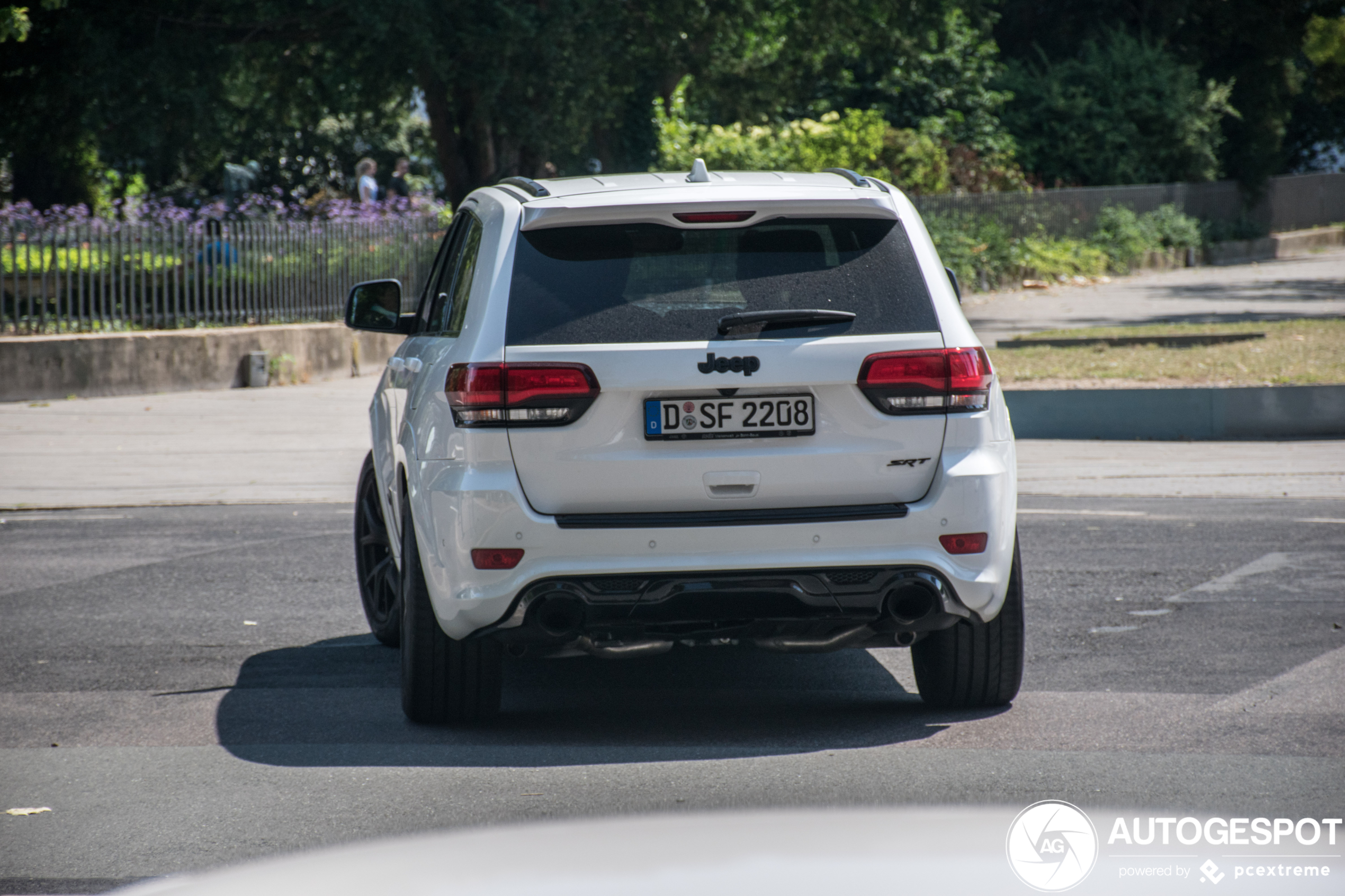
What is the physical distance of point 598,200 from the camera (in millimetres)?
5000

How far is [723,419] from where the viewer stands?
476 cm

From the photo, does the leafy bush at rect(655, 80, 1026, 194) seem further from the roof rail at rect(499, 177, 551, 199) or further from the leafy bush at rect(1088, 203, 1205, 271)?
the roof rail at rect(499, 177, 551, 199)

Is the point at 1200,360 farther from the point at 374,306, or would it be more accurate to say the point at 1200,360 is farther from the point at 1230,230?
the point at 1230,230

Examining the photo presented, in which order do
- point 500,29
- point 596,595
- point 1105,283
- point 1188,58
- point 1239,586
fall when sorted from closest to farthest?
point 596,595
point 1239,586
point 500,29
point 1105,283
point 1188,58

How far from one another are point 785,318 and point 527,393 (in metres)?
0.80

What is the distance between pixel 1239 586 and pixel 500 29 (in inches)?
646

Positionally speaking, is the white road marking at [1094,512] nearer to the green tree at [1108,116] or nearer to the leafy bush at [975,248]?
the leafy bush at [975,248]

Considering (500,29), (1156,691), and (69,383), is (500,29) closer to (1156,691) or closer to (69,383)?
(69,383)

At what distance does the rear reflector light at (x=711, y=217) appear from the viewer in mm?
4949

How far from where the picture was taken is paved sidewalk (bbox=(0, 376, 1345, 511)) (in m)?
10.8

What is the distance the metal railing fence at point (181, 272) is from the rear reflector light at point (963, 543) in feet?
44.2

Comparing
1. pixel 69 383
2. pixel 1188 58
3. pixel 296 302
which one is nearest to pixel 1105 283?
pixel 1188 58

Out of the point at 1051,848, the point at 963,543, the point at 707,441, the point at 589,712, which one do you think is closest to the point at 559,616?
the point at 707,441

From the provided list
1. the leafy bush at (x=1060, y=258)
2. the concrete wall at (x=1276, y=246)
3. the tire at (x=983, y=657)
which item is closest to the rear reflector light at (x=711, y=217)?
the tire at (x=983, y=657)
